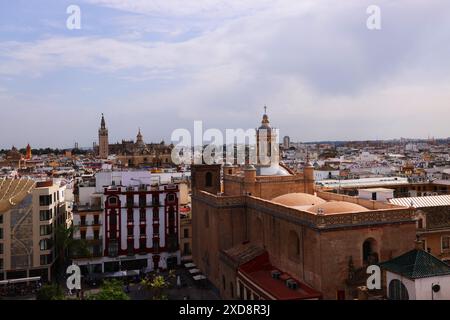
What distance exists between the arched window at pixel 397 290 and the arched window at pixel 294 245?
6007 millimetres

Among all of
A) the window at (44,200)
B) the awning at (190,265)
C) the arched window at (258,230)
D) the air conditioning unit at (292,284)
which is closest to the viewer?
the air conditioning unit at (292,284)

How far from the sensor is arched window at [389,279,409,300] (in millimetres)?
21445

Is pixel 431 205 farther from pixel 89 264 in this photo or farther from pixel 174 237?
pixel 89 264

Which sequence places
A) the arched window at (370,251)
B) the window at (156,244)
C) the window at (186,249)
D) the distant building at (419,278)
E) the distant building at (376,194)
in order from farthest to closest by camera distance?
the window at (186,249) → the window at (156,244) → the distant building at (376,194) → the arched window at (370,251) → the distant building at (419,278)

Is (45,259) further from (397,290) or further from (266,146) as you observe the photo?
(397,290)

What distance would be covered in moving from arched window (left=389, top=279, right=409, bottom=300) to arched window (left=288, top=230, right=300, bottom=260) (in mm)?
6007

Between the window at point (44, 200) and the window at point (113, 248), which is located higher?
the window at point (44, 200)

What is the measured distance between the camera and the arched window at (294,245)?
89.6 ft

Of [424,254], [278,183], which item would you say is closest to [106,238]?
[278,183]

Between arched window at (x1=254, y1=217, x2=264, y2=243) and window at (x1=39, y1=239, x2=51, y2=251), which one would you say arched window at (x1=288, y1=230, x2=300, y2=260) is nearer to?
arched window at (x1=254, y1=217, x2=264, y2=243)

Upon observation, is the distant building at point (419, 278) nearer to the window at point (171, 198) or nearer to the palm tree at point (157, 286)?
the palm tree at point (157, 286)

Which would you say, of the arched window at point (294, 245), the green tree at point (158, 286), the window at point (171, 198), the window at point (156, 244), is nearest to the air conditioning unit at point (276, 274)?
the arched window at point (294, 245)

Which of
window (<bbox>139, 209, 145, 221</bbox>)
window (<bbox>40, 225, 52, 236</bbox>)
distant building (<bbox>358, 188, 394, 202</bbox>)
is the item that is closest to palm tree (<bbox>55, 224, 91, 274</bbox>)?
window (<bbox>40, 225, 52, 236</bbox>)

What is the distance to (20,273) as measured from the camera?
39.7 metres
